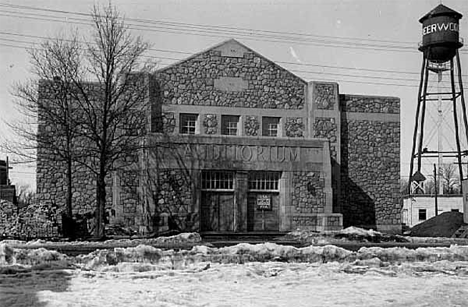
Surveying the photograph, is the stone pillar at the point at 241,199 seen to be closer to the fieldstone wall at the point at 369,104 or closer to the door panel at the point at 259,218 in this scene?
the door panel at the point at 259,218

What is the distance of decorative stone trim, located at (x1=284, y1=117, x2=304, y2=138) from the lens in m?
31.8

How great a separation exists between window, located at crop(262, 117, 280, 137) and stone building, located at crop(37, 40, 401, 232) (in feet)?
0.18

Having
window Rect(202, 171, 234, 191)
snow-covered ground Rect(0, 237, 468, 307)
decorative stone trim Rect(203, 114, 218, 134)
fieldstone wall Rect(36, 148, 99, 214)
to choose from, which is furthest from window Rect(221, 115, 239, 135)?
snow-covered ground Rect(0, 237, 468, 307)

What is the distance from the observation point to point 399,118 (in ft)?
111

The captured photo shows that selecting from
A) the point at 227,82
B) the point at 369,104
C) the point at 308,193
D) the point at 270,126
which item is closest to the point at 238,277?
the point at 308,193

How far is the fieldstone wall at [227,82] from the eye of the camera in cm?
3042

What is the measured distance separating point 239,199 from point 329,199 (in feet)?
13.0

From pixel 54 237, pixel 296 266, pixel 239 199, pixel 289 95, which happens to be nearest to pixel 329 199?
pixel 239 199

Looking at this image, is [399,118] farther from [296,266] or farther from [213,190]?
[296,266]

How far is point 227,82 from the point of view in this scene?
30.9 m

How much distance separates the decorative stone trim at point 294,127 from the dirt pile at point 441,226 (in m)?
7.76

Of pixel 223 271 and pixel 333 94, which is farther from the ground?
pixel 333 94

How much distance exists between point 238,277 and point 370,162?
78.9ft

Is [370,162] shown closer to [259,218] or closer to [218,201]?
[259,218]
